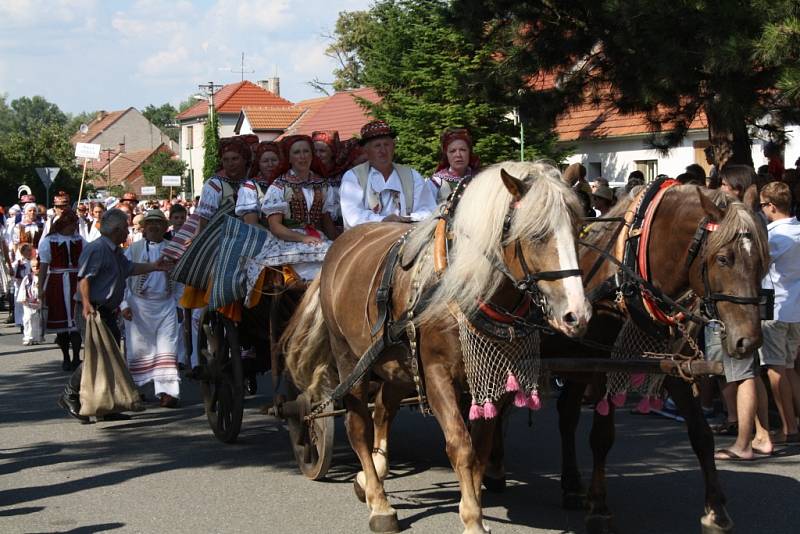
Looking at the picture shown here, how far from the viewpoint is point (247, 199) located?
852cm

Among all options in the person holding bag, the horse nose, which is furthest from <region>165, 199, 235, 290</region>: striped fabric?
the horse nose

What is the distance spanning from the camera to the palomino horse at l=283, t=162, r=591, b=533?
4852mm

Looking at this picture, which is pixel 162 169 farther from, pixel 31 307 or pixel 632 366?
pixel 632 366

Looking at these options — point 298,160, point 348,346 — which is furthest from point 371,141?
point 348,346

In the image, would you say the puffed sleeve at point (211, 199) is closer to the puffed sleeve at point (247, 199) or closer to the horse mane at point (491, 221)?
the puffed sleeve at point (247, 199)

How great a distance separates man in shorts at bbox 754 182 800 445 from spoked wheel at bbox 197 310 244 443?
377cm

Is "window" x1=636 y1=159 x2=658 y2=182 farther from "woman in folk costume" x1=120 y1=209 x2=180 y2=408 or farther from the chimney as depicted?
the chimney

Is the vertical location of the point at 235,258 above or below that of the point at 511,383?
above

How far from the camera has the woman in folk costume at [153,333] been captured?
10.6 m

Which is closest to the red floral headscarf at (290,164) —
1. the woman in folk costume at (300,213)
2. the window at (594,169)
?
the woman in folk costume at (300,213)

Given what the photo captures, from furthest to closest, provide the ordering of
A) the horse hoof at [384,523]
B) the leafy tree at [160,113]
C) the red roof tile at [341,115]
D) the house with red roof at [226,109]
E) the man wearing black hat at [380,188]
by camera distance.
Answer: the leafy tree at [160,113] → the house with red roof at [226,109] → the red roof tile at [341,115] → the man wearing black hat at [380,188] → the horse hoof at [384,523]

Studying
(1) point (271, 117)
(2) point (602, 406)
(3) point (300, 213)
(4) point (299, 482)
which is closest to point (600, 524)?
(2) point (602, 406)

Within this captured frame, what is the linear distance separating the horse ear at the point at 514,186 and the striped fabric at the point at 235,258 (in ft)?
11.2

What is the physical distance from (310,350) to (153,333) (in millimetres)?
4089
